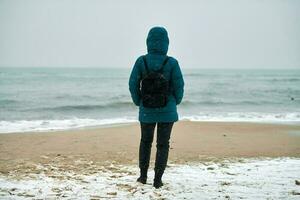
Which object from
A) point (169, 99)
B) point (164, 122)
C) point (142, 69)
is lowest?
point (164, 122)

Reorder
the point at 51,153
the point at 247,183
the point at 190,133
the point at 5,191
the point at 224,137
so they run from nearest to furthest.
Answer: the point at 5,191 < the point at 247,183 < the point at 51,153 < the point at 224,137 < the point at 190,133

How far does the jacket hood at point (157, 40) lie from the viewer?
13.6 feet

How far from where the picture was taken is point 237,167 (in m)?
5.51

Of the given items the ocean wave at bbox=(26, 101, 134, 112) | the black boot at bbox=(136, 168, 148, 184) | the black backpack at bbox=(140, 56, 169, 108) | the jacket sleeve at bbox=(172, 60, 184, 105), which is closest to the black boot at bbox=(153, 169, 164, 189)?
the black boot at bbox=(136, 168, 148, 184)

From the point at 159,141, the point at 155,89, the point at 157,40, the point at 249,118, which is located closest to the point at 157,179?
the point at 159,141

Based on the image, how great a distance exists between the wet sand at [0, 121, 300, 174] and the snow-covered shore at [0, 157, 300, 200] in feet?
2.12

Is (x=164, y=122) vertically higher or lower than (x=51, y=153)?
higher

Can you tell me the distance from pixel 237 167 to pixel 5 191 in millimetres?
3338

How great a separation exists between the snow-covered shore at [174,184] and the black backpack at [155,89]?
1029mm

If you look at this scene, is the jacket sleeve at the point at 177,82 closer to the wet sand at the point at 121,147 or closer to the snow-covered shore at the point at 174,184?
the snow-covered shore at the point at 174,184

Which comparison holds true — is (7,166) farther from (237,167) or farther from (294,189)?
(294,189)

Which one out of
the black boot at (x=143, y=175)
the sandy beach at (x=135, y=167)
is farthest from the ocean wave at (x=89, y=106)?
the black boot at (x=143, y=175)

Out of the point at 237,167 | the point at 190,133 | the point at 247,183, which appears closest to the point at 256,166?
the point at 237,167

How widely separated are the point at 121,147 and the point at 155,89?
392cm
